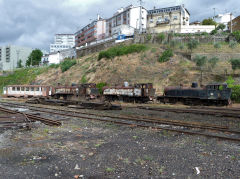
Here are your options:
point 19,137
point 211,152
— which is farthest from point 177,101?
point 19,137

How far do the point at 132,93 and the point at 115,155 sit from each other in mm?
18426

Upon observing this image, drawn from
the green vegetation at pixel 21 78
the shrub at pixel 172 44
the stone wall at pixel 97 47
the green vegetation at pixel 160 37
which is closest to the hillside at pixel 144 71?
the shrub at pixel 172 44

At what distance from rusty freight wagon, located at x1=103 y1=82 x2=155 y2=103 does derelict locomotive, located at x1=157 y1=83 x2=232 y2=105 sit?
227 cm

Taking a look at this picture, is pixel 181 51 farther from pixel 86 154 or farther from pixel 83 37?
pixel 83 37

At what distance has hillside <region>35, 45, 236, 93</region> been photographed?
34281mm

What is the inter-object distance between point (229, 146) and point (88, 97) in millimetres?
20250

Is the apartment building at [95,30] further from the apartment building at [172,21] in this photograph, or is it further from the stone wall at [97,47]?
the apartment building at [172,21]

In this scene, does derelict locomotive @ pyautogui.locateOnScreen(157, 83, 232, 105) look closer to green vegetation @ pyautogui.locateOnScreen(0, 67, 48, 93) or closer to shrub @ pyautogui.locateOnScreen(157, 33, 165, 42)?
shrub @ pyautogui.locateOnScreen(157, 33, 165, 42)

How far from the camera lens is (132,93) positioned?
80.0 ft

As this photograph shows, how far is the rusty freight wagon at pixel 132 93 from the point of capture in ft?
76.4

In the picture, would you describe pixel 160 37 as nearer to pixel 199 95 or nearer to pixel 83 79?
pixel 83 79

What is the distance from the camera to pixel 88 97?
83.8 feet

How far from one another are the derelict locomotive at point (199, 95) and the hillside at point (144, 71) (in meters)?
8.82

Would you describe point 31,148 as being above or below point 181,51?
below
